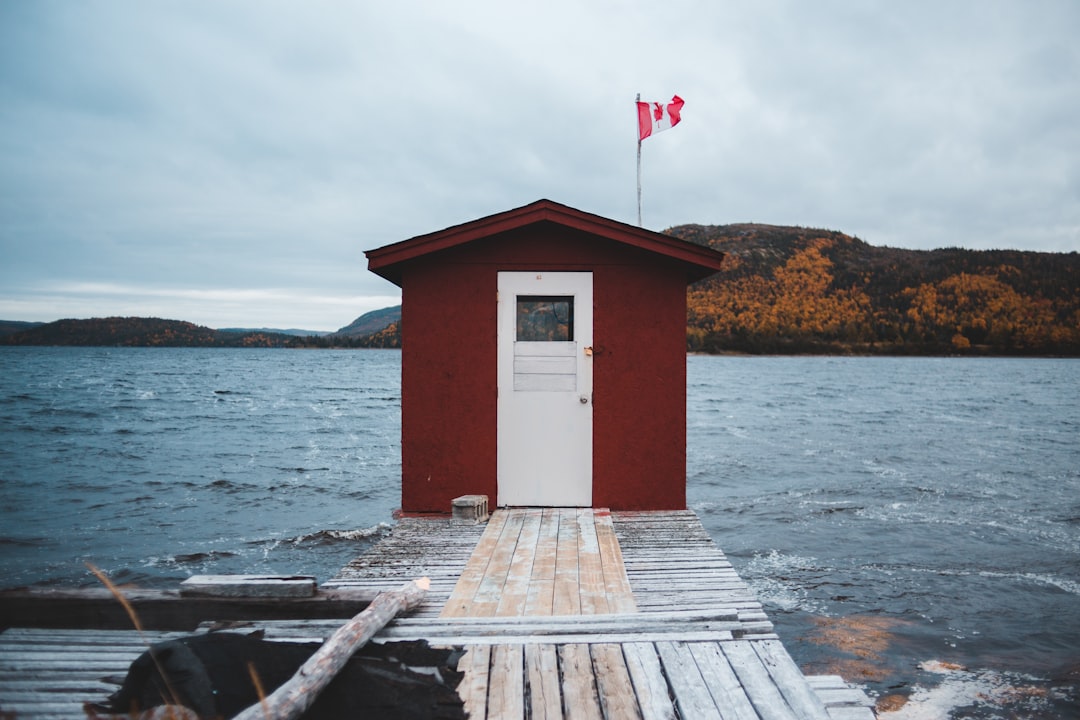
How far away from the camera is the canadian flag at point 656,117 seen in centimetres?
885

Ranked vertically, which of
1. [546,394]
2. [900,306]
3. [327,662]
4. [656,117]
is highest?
[900,306]

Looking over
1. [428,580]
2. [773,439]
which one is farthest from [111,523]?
[773,439]

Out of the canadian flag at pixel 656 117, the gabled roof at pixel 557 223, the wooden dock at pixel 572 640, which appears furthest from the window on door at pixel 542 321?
the canadian flag at pixel 656 117

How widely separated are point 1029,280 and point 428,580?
132 meters

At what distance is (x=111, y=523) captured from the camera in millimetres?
14711

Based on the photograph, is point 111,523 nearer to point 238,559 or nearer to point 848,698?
point 238,559

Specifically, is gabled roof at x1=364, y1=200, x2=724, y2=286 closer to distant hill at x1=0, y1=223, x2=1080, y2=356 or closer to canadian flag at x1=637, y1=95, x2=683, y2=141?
canadian flag at x1=637, y1=95, x2=683, y2=141

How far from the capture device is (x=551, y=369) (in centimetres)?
706

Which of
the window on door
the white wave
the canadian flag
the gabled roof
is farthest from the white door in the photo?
the white wave

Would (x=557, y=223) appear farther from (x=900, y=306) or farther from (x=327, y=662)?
Result: (x=900, y=306)

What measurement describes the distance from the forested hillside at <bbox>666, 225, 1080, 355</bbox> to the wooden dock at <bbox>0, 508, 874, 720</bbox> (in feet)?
347

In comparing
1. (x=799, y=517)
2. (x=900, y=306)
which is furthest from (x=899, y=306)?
→ (x=799, y=517)

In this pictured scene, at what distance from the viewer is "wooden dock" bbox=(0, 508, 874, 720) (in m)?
3.13

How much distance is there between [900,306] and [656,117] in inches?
4678
